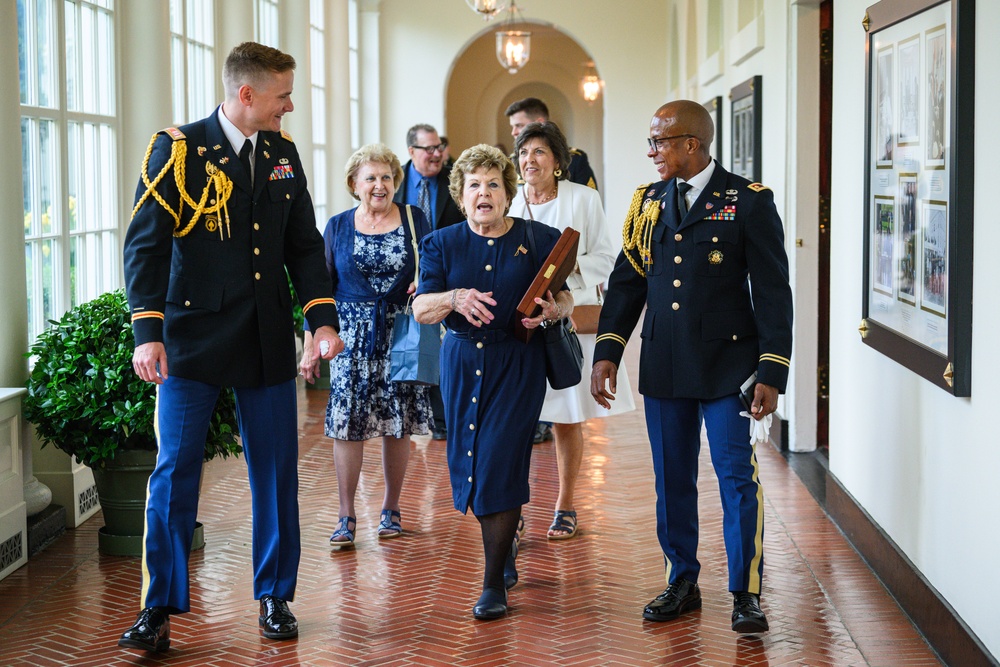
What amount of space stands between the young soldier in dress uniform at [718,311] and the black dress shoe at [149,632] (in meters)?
1.86

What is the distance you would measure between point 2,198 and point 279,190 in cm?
169

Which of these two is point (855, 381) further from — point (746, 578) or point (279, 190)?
point (279, 190)

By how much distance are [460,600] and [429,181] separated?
3.49 meters

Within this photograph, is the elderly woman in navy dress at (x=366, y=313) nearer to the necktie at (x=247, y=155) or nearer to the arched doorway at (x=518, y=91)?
the necktie at (x=247, y=155)

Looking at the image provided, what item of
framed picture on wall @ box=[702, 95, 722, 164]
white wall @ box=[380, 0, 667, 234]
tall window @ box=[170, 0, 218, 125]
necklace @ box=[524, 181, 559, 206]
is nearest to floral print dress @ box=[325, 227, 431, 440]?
necklace @ box=[524, 181, 559, 206]

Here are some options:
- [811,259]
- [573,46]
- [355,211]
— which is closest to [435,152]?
[355,211]

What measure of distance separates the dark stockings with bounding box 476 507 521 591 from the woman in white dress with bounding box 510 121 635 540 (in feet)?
3.69

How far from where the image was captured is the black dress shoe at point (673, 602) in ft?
14.7

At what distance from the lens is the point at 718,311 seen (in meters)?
4.29

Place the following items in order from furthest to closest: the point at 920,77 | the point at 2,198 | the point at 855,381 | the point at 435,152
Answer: the point at 435,152 → the point at 855,381 → the point at 2,198 → the point at 920,77

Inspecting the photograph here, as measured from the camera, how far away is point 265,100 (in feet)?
13.4

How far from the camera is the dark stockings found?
4.50 m

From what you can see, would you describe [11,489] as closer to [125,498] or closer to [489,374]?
[125,498]

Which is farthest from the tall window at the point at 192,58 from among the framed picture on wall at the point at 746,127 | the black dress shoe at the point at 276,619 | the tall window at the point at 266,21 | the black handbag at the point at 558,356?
the black dress shoe at the point at 276,619
